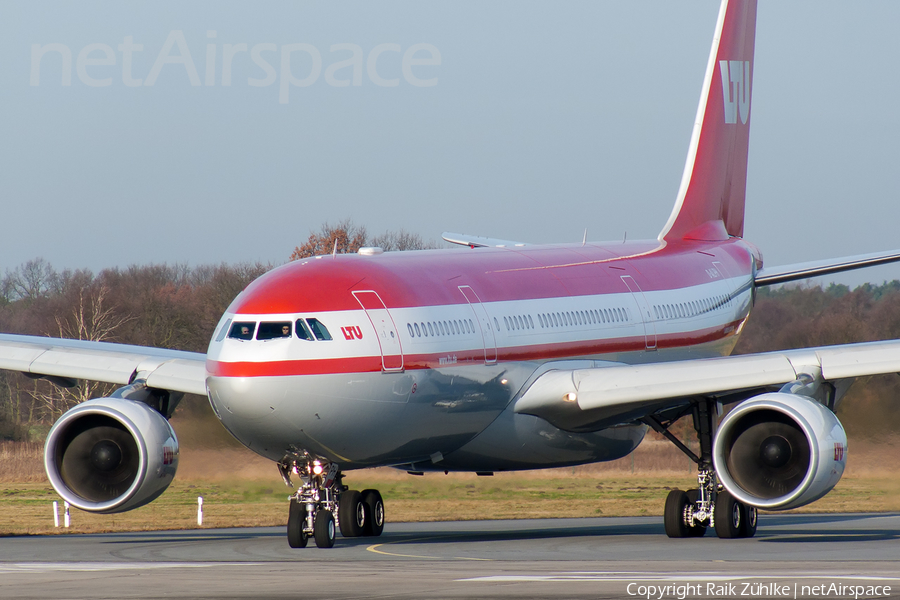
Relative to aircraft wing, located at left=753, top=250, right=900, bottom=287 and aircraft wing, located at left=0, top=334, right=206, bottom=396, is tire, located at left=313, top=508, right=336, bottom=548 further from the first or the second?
aircraft wing, located at left=753, top=250, right=900, bottom=287

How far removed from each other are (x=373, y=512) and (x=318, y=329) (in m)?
4.69

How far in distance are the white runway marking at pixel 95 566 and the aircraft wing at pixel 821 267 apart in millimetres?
15149

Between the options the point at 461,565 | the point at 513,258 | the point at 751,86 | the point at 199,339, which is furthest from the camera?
the point at 199,339

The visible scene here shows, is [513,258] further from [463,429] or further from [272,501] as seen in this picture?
[272,501]

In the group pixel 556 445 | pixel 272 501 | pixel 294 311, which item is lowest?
pixel 272 501

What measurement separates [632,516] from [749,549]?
10.2 m

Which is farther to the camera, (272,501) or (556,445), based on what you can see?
(272,501)

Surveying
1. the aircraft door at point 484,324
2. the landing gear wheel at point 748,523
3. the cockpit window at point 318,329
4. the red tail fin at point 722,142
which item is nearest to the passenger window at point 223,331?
the cockpit window at point 318,329

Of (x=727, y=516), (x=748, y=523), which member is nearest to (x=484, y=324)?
(x=727, y=516)

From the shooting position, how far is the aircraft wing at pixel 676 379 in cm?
1884

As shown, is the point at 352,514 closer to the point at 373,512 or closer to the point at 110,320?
the point at 373,512

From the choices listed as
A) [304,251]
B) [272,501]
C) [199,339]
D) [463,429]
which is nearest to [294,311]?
[463,429]

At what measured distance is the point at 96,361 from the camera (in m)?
21.8

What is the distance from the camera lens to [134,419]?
19.5 m
